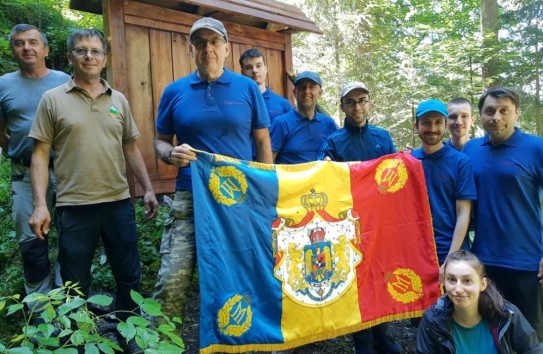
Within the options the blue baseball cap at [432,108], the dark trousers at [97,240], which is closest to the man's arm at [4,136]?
the dark trousers at [97,240]

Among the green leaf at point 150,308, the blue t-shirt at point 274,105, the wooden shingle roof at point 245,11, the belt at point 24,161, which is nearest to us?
the green leaf at point 150,308

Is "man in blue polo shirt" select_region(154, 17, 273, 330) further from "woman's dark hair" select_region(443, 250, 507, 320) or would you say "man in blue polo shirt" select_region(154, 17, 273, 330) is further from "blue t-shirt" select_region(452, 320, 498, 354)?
"blue t-shirt" select_region(452, 320, 498, 354)

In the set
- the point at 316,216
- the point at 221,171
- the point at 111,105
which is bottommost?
the point at 316,216

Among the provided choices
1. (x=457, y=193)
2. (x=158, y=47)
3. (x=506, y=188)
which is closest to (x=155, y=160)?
(x=158, y=47)

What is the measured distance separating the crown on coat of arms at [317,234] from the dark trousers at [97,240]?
132 centimetres

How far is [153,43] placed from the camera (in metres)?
4.74

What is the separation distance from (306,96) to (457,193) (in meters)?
1.50

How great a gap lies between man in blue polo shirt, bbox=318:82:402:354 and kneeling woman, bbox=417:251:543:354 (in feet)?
2.76

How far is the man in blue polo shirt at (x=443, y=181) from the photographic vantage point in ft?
10.2

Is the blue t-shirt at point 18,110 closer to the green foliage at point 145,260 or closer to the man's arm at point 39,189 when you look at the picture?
the man's arm at point 39,189

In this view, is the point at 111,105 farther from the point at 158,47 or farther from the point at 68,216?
the point at 158,47

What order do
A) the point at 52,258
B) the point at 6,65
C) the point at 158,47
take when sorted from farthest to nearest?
the point at 6,65
the point at 158,47
the point at 52,258

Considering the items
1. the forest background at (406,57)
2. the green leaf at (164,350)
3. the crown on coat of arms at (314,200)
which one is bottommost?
the green leaf at (164,350)

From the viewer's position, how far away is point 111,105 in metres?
3.05
